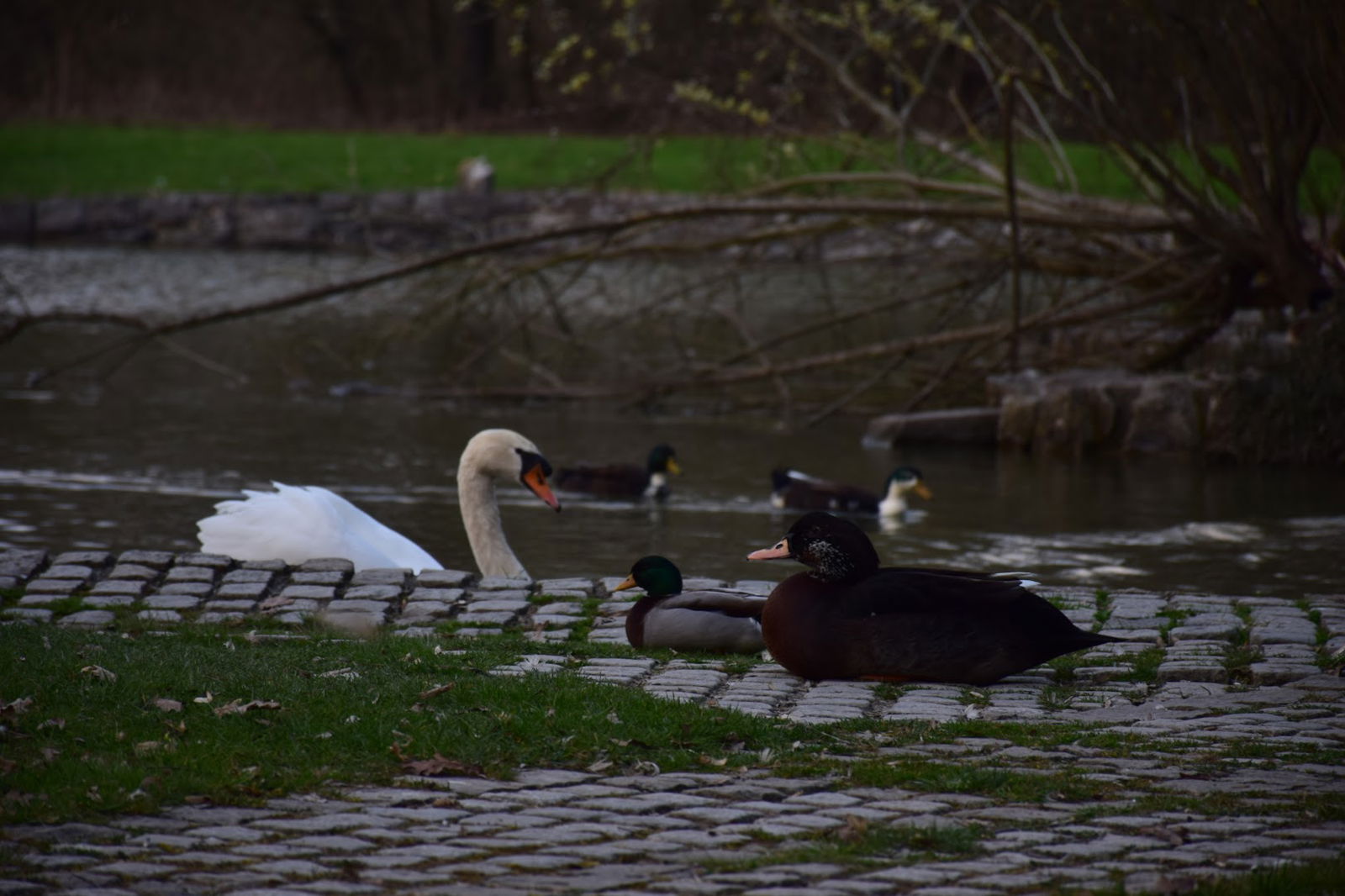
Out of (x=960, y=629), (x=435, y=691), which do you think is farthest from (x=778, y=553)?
(x=435, y=691)

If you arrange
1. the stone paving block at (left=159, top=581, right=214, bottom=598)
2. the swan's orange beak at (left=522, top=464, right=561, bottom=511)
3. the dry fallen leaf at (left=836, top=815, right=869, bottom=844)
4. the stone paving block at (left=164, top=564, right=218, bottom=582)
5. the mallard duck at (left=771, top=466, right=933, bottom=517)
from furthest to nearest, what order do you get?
the mallard duck at (left=771, top=466, right=933, bottom=517)
the swan's orange beak at (left=522, top=464, right=561, bottom=511)
the stone paving block at (left=164, top=564, right=218, bottom=582)
the stone paving block at (left=159, top=581, right=214, bottom=598)
the dry fallen leaf at (left=836, top=815, right=869, bottom=844)

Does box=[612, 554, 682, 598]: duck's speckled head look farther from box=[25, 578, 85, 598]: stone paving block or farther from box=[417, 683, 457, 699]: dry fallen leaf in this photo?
box=[25, 578, 85, 598]: stone paving block

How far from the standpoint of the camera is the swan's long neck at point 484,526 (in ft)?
31.1

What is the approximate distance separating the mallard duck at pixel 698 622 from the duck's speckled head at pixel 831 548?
2.19 feet

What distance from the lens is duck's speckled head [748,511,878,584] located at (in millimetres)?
6574

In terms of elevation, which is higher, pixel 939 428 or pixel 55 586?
pixel 939 428

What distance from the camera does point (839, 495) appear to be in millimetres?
13125

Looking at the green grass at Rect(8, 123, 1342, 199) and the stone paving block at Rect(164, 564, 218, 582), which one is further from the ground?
the green grass at Rect(8, 123, 1342, 199)

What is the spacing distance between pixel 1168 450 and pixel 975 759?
1119cm

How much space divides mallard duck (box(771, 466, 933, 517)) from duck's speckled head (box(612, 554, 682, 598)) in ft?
18.3

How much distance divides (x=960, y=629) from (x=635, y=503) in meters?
7.28

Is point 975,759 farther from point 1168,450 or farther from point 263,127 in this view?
point 263,127

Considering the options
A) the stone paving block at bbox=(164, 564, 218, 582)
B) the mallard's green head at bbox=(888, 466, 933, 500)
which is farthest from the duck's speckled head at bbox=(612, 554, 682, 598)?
the mallard's green head at bbox=(888, 466, 933, 500)

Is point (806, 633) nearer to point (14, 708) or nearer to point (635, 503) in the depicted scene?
point (14, 708)
